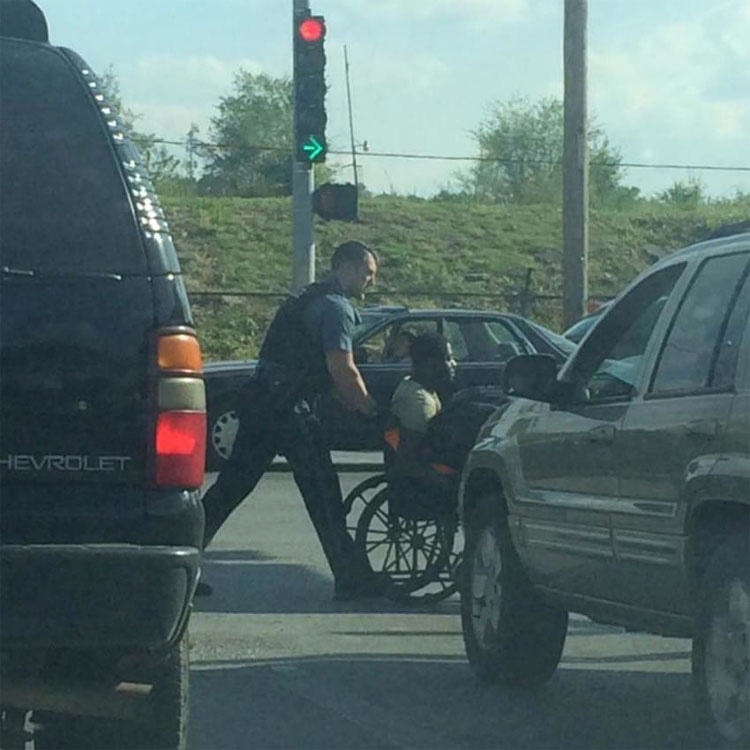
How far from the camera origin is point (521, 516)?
7.93 metres

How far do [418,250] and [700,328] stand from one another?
40986mm

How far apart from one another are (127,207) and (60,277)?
267mm

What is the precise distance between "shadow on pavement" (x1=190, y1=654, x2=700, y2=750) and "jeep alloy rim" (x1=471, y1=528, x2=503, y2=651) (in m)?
0.22

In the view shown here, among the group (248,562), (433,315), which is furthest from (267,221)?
(248,562)

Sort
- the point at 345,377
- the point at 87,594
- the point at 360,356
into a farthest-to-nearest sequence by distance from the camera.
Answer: the point at 360,356 → the point at 345,377 → the point at 87,594

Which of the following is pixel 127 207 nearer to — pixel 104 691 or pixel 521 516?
pixel 104 691

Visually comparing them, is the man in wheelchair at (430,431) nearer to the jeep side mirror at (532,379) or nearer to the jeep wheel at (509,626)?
the jeep wheel at (509,626)

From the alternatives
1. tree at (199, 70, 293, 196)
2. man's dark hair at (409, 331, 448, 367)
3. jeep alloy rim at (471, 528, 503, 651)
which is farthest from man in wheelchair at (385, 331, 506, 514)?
tree at (199, 70, 293, 196)

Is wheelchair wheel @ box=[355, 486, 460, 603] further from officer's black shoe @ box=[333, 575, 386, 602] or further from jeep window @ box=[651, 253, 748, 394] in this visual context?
jeep window @ box=[651, 253, 748, 394]

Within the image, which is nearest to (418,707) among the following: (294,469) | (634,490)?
(634,490)

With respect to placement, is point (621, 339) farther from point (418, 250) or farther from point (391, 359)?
point (418, 250)

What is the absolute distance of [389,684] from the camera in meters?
8.24

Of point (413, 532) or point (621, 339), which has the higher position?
point (621, 339)

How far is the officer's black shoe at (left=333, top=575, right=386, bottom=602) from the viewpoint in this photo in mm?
10547
